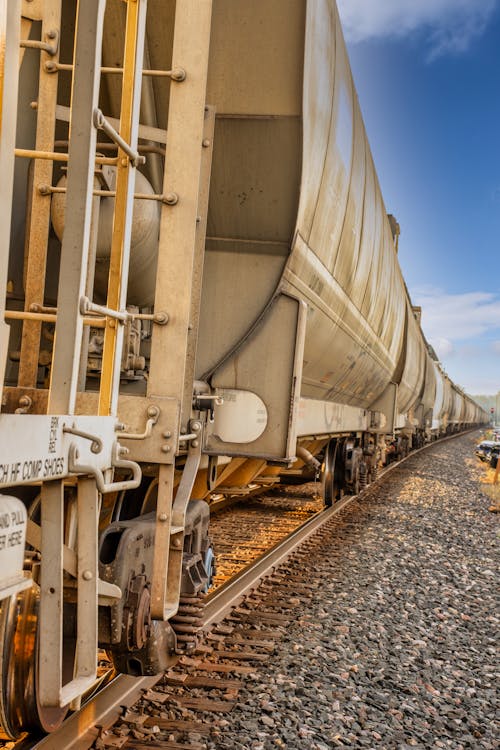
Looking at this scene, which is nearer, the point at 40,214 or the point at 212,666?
the point at 40,214

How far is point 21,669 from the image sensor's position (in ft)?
7.56

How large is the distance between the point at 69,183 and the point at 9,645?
1497 mm

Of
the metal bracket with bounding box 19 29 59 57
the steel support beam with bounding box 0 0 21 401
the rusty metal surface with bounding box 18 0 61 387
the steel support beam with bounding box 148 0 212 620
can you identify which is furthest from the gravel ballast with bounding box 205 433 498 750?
the metal bracket with bounding box 19 29 59 57

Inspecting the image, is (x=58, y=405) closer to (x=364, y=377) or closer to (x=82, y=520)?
(x=82, y=520)

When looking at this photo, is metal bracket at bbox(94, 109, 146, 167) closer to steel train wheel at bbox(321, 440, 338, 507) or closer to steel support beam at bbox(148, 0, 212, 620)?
steel support beam at bbox(148, 0, 212, 620)

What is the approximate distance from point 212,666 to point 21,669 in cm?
164

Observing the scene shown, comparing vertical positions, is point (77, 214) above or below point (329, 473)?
above

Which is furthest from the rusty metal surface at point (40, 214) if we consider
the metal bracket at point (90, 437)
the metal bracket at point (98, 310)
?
the metal bracket at point (90, 437)

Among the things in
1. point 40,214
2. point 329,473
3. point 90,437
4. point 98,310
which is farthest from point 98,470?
point 329,473

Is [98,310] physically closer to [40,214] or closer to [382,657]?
[40,214]

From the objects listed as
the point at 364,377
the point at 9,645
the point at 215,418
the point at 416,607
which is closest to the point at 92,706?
the point at 9,645

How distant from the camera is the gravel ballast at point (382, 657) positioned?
323 cm

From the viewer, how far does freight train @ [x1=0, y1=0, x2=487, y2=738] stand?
201cm

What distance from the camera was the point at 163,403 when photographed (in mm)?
2918
